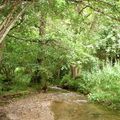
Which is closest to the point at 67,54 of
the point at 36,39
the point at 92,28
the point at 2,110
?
the point at 36,39

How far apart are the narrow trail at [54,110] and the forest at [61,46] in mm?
978

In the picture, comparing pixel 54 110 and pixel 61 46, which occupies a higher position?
pixel 61 46

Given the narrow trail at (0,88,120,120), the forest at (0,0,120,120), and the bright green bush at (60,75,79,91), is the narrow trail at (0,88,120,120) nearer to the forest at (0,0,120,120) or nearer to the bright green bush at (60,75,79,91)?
the forest at (0,0,120,120)

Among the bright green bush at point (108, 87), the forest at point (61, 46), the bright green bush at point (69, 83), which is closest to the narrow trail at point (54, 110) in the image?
the bright green bush at point (108, 87)

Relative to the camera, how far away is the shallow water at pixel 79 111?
12.5 meters

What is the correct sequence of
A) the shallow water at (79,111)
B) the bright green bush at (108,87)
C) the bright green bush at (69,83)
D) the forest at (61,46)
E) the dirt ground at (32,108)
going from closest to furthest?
the forest at (61,46) → the dirt ground at (32,108) → the shallow water at (79,111) → the bright green bush at (108,87) → the bright green bush at (69,83)

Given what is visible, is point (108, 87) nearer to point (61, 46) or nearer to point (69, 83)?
point (61, 46)

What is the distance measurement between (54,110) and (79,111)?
108 centimetres

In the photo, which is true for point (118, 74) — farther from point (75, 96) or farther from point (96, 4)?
point (96, 4)

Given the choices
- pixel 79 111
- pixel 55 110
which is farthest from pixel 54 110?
pixel 79 111

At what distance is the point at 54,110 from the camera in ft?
45.4

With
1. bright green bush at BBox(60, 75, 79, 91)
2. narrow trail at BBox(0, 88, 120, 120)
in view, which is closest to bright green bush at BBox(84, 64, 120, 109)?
narrow trail at BBox(0, 88, 120, 120)

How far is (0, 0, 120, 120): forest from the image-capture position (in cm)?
855

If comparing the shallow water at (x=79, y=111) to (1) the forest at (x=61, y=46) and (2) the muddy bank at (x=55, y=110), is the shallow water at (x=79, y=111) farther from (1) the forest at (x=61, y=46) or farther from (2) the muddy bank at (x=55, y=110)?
(1) the forest at (x=61, y=46)
